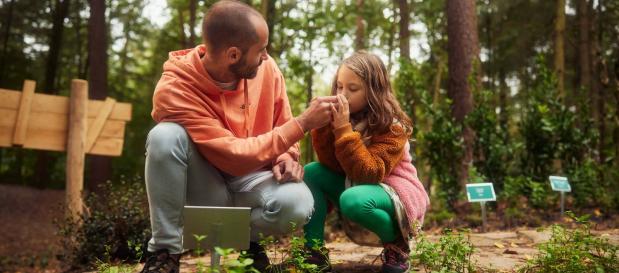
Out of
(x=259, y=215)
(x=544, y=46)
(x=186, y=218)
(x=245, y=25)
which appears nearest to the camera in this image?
(x=186, y=218)

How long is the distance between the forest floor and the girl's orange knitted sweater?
47 cm

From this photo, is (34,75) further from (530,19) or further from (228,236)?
(228,236)

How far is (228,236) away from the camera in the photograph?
2.03 meters

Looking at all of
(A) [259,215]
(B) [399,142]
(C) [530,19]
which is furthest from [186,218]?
(C) [530,19]

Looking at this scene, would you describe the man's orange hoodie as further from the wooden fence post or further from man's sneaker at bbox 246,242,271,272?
the wooden fence post

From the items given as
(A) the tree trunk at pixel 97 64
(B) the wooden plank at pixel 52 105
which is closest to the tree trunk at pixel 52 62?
(A) the tree trunk at pixel 97 64

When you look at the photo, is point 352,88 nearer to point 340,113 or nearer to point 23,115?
point 340,113

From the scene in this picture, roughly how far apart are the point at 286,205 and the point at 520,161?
4.53 metres

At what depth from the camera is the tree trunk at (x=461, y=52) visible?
666 centimetres

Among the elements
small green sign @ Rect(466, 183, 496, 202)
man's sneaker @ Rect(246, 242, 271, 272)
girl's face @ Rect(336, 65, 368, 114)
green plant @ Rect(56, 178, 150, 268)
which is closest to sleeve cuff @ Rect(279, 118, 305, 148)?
girl's face @ Rect(336, 65, 368, 114)

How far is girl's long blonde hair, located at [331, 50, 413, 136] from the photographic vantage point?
2.62 m

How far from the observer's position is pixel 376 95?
8.75 ft

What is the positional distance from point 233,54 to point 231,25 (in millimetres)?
132

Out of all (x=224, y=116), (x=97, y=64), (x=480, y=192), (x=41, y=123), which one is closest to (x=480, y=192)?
(x=480, y=192)
